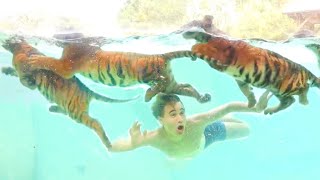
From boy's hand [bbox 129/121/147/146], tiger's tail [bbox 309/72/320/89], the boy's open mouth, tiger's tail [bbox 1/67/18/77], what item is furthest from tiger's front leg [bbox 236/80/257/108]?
tiger's tail [bbox 1/67/18/77]

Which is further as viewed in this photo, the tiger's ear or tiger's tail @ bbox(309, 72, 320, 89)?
tiger's tail @ bbox(309, 72, 320, 89)

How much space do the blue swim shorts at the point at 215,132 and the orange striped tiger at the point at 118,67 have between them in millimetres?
566

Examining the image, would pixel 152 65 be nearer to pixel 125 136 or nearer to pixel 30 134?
pixel 125 136

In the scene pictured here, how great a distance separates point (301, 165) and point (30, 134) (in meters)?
2.50

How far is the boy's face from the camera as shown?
169 inches

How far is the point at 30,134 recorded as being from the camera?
4746mm

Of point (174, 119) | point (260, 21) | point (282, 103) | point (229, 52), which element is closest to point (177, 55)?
point (229, 52)

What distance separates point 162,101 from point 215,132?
69cm

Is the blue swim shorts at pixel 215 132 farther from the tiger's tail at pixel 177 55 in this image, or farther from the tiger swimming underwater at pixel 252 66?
the tiger's tail at pixel 177 55

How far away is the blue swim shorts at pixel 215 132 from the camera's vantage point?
15.2ft

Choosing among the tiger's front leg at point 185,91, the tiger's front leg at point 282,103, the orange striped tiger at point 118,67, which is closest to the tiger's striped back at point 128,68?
the orange striped tiger at point 118,67

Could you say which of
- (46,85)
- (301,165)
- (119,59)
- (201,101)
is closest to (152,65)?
(119,59)

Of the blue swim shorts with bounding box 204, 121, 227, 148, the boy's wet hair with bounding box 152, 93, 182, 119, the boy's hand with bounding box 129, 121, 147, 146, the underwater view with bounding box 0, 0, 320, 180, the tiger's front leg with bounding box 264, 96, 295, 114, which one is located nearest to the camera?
the underwater view with bounding box 0, 0, 320, 180

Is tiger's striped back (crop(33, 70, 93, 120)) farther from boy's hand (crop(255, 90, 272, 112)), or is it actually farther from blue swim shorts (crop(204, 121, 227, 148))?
boy's hand (crop(255, 90, 272, 112))
